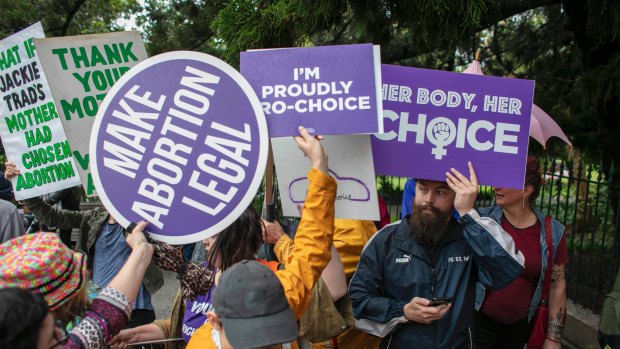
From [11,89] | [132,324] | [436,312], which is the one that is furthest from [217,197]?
[11,89]

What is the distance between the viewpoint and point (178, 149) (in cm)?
203

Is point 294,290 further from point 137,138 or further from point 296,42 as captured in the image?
point 296,42

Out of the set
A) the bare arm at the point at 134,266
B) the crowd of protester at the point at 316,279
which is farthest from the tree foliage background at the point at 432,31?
the bare arm at the point at 134,266

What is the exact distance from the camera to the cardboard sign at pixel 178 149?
2.01 m

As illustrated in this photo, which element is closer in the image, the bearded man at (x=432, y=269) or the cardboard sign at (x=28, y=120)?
the bearded man at (x=432, y=269)

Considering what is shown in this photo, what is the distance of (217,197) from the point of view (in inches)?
79.9

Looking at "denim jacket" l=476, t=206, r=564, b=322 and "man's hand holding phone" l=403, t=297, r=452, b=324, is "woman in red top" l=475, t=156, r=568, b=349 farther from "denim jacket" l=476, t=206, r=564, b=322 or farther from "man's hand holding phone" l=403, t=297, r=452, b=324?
"man's hand holding phone" l=403, t=297, r=452, b=324

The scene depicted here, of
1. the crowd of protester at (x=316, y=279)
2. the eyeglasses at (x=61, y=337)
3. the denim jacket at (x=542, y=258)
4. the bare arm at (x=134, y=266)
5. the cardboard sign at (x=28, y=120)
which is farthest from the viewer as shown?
the cardboard sign at (x=28, y=120)

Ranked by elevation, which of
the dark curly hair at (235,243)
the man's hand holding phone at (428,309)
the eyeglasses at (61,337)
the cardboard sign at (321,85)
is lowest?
the man's hand holding phone at (428,309)

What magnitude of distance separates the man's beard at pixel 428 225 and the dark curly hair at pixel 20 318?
1.73 metres

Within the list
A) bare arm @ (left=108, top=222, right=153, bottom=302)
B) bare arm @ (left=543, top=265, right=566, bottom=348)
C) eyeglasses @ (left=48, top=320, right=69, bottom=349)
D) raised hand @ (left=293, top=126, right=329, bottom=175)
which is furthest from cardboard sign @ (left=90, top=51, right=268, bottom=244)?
bare arm @ (left=543, top=265, right=566, bottom=348)

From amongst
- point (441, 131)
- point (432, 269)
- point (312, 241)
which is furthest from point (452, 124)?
point (312, 241)

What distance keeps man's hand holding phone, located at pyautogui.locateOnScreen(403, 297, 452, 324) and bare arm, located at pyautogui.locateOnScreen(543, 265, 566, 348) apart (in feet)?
4.22

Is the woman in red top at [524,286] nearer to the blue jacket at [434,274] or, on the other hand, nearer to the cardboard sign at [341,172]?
the blue jacket at [434,274]
